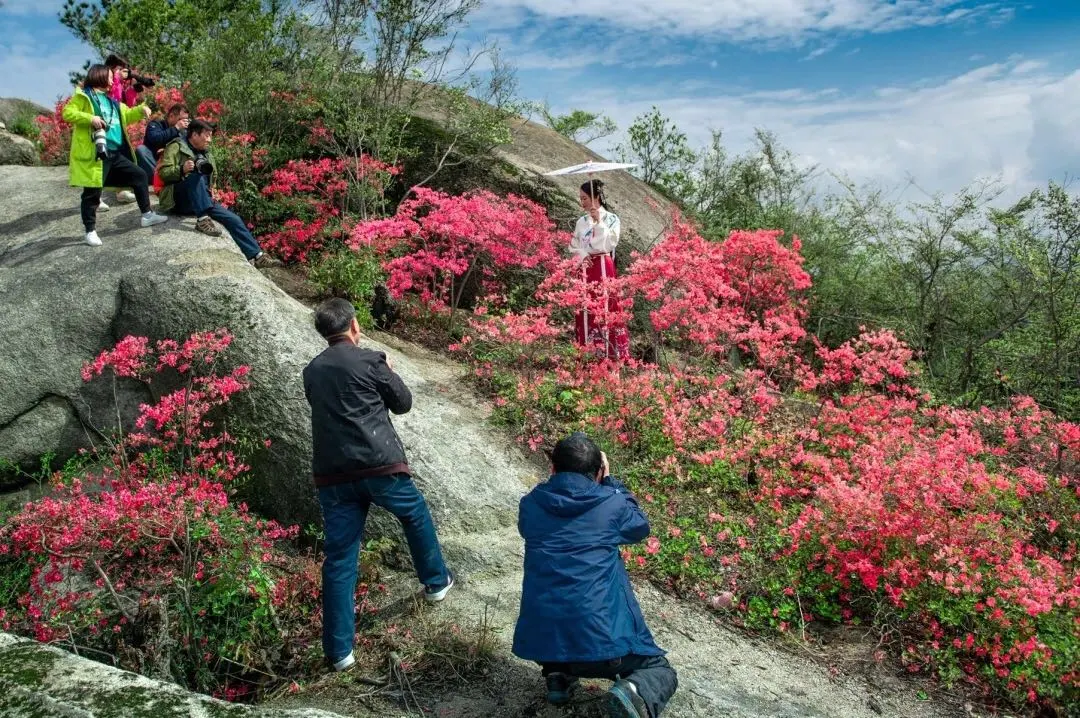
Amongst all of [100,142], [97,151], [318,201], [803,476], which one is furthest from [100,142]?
[803,476]

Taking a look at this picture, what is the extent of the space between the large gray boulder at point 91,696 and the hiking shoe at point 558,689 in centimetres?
176

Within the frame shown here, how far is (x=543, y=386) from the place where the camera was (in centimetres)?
776

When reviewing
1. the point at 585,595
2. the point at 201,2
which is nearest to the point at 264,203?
the point at 585,595

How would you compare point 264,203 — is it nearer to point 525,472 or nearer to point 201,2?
Answer: point 525,472

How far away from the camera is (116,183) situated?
7.95m

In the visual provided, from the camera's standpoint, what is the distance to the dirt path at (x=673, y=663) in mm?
4035

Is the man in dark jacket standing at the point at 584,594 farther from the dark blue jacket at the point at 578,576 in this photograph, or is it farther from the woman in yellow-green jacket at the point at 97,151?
the woman in yellow-green jacket at the point at 97,151

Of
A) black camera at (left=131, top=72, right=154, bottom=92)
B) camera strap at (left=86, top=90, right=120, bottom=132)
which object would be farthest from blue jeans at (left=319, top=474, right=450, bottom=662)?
black camera at (left=131, top=72, right=154, bottom=92)

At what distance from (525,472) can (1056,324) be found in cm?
653

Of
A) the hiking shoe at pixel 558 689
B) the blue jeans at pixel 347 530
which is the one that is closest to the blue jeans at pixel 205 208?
the blue jeans at pixel 347 530

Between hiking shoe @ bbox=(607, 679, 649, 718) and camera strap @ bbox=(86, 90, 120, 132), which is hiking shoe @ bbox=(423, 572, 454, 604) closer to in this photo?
hiking shoe @ bbox=(607, 679, 649, 718)

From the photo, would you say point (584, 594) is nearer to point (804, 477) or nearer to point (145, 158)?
point (804, 477)

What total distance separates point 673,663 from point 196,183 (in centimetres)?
652

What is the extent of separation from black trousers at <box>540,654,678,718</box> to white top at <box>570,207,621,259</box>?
550 centimetres
